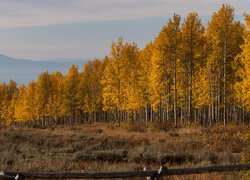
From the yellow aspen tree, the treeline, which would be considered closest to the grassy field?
the treeline

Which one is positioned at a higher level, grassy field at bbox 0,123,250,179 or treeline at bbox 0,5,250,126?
treeline at bbox 0,5,250,126

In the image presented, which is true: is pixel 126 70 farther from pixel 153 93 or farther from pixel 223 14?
pixel 223 14

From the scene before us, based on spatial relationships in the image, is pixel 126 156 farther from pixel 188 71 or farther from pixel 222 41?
pixel 188 71

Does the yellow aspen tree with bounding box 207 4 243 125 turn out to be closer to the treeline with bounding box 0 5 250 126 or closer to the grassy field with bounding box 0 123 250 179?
the treeline with bounding box 0 5 250 126

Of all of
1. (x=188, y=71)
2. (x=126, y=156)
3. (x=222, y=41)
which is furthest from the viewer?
(x=188, y=71)

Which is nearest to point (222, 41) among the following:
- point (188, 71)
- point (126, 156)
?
point (188, 71)

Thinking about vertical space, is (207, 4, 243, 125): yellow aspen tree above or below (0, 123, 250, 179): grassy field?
above

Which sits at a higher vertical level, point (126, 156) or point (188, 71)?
point (188, 71)

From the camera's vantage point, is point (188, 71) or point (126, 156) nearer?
point (126, 156)

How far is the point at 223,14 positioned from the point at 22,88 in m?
54.5

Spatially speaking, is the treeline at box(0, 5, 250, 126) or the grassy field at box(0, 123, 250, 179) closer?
the grassy field at box(0, 123, 250, 179)

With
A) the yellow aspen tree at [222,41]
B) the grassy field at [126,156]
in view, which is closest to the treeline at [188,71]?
the yellow aspen tree at [222,41]

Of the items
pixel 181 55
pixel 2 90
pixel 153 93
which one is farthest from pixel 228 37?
pixel 2 90

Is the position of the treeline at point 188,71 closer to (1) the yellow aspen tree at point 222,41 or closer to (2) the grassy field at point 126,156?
(1) the yellow aspen tree at point 222,41
